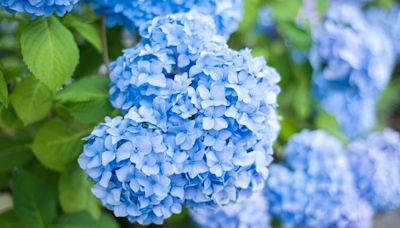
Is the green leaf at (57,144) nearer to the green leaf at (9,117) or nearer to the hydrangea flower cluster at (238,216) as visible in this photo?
the green leaf at (9,117)

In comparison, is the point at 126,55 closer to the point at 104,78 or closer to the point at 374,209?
the point at 104,78

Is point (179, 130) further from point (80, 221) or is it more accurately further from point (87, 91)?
point (80, 221)

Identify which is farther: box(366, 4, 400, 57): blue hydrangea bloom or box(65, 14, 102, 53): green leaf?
box(366, 4, 400, 57): blue hydrangea bloom

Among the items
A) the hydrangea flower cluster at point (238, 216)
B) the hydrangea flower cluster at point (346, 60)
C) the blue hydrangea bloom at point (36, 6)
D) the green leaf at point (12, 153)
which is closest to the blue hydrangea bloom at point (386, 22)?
the hydrangea flower cluster at point (346, 60)

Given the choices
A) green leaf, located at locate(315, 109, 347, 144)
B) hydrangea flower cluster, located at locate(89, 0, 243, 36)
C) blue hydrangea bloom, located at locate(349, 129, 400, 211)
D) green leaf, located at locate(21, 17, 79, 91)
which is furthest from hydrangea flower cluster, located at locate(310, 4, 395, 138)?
green leaf, located at locate(21, 17, 79, 91)

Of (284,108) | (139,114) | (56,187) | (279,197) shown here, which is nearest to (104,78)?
(139,114)

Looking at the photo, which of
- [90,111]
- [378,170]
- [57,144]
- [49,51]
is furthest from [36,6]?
[378,170]

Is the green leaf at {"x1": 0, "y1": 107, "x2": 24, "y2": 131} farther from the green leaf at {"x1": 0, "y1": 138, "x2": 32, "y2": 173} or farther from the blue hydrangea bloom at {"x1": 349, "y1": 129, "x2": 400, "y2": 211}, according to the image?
the blue hydrangea bloom at {"x1": 349, "y1": 129, "x2": 400, "y2": 211}
